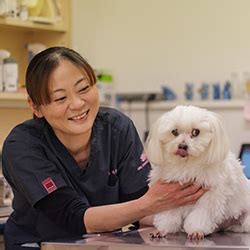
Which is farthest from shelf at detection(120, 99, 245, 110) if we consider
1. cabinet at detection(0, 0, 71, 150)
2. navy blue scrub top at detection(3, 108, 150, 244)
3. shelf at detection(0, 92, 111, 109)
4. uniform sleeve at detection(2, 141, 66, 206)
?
uniform sleeve at detection(2, 141, 66, 206)

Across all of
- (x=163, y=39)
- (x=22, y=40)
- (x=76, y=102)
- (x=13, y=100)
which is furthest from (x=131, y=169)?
(x=163, y=39)

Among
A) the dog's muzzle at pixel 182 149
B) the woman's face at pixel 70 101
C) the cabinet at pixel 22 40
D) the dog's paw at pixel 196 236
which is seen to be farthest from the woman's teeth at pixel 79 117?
the cabinet at pixel 22 40

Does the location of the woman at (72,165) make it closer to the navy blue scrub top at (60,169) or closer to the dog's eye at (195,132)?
the navy blue scrub top at (60,169)

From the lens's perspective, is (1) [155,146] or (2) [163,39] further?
(2) [163,39]

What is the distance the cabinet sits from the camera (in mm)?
2943

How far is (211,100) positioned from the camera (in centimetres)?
308

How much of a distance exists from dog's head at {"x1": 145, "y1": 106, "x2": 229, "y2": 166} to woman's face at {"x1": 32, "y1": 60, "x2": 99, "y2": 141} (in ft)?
0.96

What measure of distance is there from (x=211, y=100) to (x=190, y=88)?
0.16 meters

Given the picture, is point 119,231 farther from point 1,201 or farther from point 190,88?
point 190,88

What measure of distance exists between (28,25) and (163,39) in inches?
33.5

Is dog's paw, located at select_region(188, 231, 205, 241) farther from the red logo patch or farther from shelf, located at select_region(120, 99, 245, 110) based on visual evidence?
shelf, located at select_region(120, 99, 245, 110)

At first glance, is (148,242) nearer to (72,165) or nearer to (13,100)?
(72,165)

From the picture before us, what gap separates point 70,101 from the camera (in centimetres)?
160

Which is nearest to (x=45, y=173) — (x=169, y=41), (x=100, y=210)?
(x=100, y=210)
